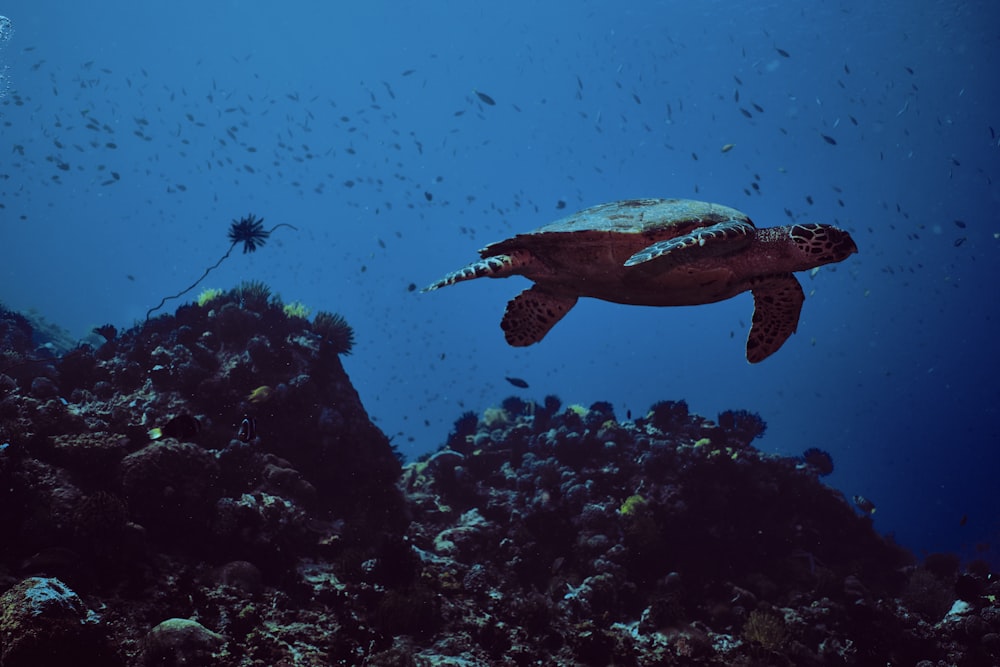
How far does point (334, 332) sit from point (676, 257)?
9.18m

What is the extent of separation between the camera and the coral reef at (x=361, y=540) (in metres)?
5.39

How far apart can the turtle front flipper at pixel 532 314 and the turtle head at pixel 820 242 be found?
288 centimetres

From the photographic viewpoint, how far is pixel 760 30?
128 feet

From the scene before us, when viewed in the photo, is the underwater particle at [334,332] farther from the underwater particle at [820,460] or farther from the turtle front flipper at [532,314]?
the underwater particle at [820,460]

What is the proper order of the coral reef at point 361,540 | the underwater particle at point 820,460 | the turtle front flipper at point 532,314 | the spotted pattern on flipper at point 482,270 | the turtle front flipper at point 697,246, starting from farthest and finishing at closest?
the underwater particle at point 820,460 → the turtle front flipper at point 532,314 → the coral reef at point 361,540 → the spotted pattern on flipper at point 482,270 → the turtle front flipper at point 697,246

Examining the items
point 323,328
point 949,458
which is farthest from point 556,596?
point 949,458

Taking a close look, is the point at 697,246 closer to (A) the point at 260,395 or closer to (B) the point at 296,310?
(A) the point at 260,395

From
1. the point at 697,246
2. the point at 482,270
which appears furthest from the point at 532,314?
the point at 697,246

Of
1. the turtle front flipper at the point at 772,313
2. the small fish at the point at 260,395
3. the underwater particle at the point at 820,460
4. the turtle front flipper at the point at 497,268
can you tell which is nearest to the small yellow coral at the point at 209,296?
the small fish at the point at 260,395

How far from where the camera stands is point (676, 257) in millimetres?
4531

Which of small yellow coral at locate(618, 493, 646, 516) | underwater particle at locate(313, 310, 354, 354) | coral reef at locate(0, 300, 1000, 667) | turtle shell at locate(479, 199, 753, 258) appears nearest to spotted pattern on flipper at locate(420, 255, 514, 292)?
turtle shell at locate(479, 199, 753, 258)

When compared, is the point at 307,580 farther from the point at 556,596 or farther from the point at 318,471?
the point at 556,596

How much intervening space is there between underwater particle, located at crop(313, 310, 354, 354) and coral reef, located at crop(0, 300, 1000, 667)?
0.18 feet

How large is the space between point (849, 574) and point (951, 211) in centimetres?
8245
